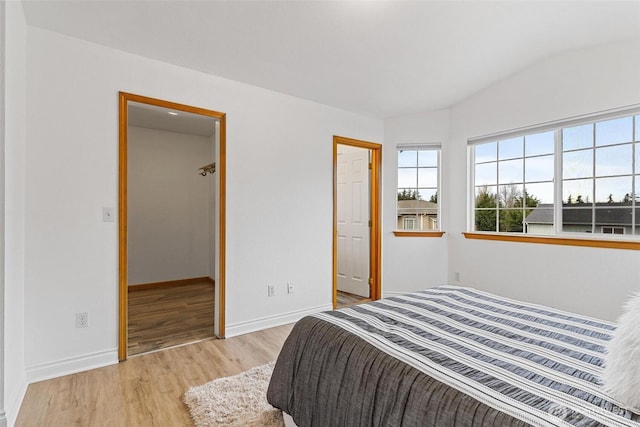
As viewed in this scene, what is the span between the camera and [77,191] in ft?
7.71

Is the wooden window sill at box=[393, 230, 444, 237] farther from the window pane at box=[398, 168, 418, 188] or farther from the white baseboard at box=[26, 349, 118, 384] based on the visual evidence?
the white baseboard at box=[26, 349, 118, 384]

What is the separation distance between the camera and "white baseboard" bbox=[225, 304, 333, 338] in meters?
3.05

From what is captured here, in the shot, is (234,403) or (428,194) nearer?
(234,403)

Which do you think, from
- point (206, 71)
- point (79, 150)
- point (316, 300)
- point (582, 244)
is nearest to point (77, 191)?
point (79, 150)

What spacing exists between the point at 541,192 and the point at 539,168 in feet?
0.84

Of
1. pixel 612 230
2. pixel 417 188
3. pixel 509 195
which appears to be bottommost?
pixel 612 230

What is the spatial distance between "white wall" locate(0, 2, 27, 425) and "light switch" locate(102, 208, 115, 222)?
1.51ft

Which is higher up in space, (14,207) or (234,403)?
(14,207)

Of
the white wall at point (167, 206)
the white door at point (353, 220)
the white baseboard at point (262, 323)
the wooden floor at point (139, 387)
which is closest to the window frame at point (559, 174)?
the white door at point (353, 220)

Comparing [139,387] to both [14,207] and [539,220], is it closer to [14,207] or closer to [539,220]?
[14,207]

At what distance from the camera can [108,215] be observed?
97.2 inches

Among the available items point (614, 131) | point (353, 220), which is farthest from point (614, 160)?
point (353, 220)

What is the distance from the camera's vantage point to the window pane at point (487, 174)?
3.79m

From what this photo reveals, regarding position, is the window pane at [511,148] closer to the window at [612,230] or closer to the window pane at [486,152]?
the window pane at [486,152]
